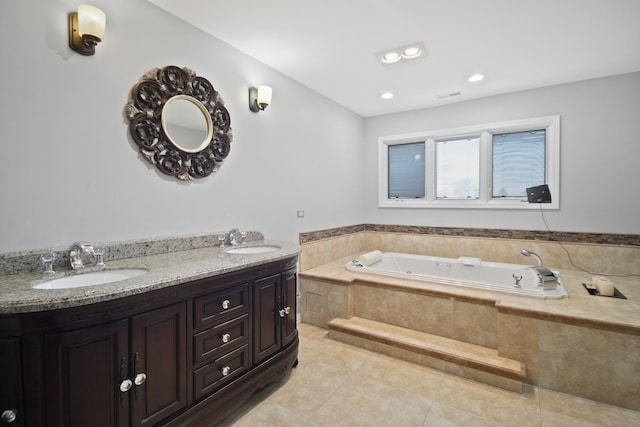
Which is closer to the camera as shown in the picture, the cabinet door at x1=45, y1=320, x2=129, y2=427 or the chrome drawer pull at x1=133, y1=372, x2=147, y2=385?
the cabinet door at x1=45, y1=320, x2=129, y2=427

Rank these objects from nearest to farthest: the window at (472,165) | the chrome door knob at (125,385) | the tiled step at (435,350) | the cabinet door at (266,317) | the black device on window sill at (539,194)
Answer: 1. the chrome door knob at (125,385)
2. the cabinet door at (266,317)
3. the tiled step at (435,350)
4. the black device on window sill at (539,194)
5. the window at (472,165)

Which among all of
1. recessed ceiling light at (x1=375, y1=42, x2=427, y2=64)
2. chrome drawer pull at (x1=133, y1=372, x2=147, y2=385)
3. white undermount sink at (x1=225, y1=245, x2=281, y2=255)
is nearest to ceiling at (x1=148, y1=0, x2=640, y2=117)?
recessed ceiling light at (x1=375, y1=42, x2=427, y2=64)

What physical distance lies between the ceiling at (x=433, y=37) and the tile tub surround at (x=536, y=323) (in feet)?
6.61

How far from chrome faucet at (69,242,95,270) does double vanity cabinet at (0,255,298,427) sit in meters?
0.50

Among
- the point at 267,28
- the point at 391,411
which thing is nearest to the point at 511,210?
the point at 391,411

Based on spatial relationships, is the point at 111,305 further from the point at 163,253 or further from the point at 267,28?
the point at 267,28

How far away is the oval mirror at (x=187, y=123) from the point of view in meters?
2.02

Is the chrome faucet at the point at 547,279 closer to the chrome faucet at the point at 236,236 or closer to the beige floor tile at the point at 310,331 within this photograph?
the beige floor tile at the point at 310,331

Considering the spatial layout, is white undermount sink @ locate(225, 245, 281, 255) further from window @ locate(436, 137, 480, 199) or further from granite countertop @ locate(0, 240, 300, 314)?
window @ locate(436, 137, 480, 199)

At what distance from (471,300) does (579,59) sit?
7.70 ft

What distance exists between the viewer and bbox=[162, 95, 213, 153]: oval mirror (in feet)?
6.63

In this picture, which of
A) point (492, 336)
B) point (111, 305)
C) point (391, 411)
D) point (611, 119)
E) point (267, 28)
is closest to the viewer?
point (111, 305)

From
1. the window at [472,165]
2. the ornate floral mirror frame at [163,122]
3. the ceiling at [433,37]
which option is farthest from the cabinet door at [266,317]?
the window at [472,165]

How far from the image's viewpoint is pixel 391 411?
6.24ft
